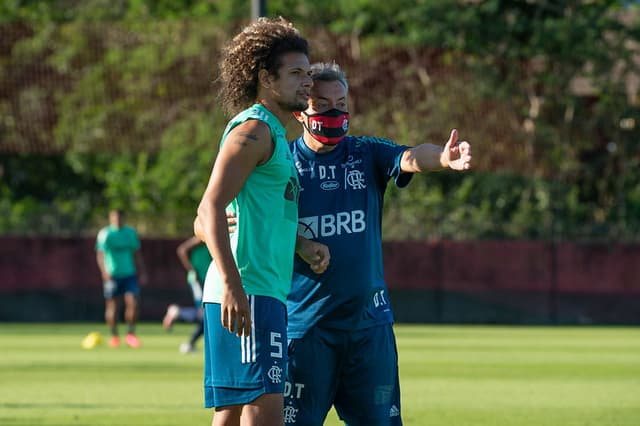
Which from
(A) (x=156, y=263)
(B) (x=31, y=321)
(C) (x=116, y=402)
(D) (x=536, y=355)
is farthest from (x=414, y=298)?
(C) (x=116, y=402)

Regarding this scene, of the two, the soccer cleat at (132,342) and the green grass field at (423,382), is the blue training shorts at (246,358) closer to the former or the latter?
the green grass field at (423,382)

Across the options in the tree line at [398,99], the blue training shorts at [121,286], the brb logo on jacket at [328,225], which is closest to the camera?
the brb logo on jacket at [328,225]

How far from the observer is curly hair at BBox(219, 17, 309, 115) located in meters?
6.19

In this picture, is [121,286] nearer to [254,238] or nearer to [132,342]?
[132,342]

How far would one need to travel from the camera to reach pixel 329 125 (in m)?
7.37

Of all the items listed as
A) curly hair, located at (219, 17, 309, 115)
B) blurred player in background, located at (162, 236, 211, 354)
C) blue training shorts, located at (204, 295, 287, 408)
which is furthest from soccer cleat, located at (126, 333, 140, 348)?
blue training shorts, located at (204, 295, 287, 408)

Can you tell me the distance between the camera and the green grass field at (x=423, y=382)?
39.3 ft

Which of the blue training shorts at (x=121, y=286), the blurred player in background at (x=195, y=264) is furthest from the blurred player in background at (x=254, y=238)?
the blue training shorts at (x=121, y=286)

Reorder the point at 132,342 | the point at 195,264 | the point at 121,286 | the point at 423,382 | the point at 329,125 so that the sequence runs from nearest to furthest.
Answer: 1. the point at 329,125
2. the point at 423,382
3. the point at 195,264
4. the point at 132,342
5. the point at 121,286

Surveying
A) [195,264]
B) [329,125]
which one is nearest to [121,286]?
[195,264]

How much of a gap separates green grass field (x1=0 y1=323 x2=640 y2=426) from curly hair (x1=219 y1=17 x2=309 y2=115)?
18.2 feet

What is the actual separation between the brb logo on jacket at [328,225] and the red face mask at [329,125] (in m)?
0.39

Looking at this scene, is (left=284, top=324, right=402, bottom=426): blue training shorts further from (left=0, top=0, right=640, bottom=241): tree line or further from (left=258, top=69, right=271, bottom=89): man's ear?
(left=0, top=0, right=640, bottom=241): tree line

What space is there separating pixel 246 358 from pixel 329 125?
176cm
